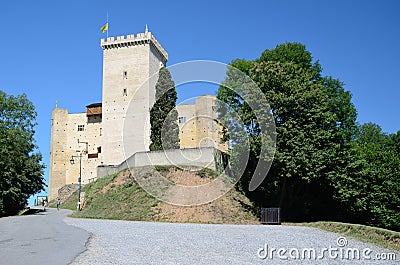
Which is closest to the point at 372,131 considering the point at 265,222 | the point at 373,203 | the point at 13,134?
the point at 373,203

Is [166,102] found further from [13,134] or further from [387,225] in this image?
[387,225]

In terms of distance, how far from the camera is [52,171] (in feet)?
212

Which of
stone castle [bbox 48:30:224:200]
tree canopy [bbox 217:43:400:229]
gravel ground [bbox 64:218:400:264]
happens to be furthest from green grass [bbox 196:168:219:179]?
stone castle [bbox 48:30:224:200]

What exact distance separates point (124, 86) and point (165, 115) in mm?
16136

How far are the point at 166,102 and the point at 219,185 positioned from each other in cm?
1133

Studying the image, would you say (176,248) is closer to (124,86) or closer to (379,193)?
(379,193)

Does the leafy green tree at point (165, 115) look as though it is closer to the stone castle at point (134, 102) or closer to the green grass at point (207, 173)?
the green grass at point (207, 173)

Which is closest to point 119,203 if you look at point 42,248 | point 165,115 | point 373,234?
point 165,115

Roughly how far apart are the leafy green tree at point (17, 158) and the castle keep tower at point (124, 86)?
10097 millimetres

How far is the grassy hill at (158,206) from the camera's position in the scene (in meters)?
25.8

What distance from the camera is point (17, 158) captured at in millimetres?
35375

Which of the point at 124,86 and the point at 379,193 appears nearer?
the point at 379,193

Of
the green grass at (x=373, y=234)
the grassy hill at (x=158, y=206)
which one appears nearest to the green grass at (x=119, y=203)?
the grassy hill at (x=158, y=206)

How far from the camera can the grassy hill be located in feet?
84.6
